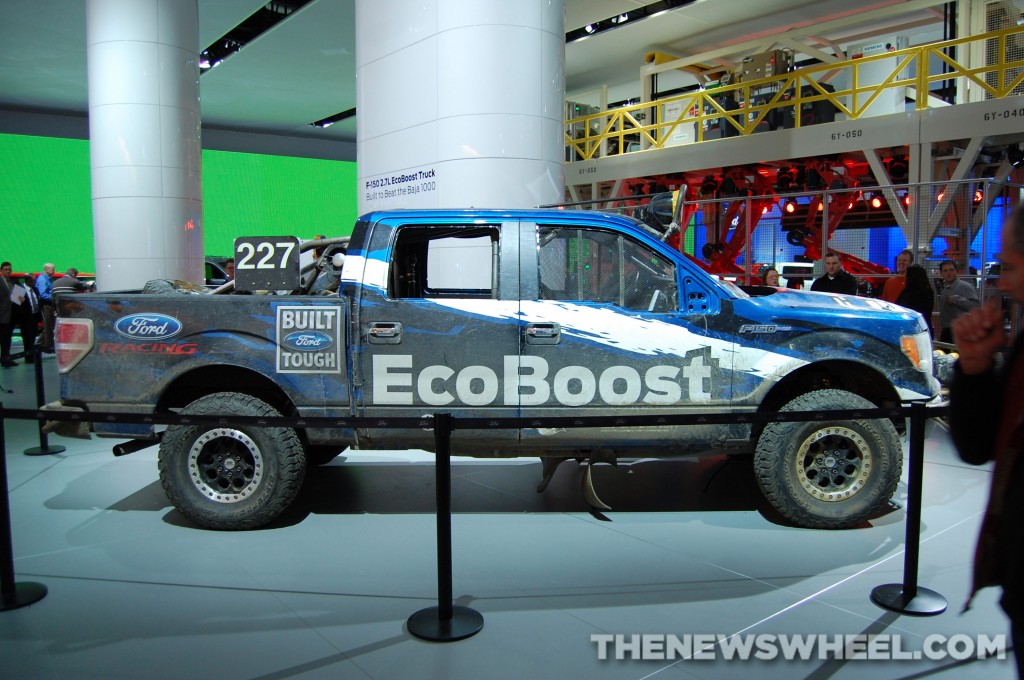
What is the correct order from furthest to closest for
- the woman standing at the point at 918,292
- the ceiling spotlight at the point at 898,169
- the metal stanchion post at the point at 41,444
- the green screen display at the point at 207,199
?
the green screen display at the point at 207,199 → the ceiling spotlight at the point at 898,169 → the woman standing at the point at 918,292 → the metal stanchion post at the point at 41,444

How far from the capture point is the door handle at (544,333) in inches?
199

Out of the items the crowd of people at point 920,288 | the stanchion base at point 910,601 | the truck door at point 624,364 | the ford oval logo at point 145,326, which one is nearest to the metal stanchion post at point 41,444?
the ford oval logo at point 145,326

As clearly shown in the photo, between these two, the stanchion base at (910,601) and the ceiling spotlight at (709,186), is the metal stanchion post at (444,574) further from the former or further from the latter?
the ceiling spotlight at (709,186)

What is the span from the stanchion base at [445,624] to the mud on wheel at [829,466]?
2.31 meters

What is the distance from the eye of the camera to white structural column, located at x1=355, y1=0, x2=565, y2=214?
27.4ft

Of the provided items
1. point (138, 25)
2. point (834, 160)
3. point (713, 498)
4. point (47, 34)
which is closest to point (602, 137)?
point (834, 160)

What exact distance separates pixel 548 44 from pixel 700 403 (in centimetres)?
516

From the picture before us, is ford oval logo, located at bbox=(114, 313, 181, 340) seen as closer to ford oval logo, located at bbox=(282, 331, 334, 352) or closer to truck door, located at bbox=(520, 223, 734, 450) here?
ford oval logo, located at bbox=(282, 331, 334, 352)

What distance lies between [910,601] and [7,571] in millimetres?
4654

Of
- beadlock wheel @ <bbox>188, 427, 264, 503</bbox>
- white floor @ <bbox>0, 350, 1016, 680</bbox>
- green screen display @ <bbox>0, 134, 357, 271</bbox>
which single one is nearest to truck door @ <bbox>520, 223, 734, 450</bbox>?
white floor @ <bbox>0, 350, 1016, 680</bbox>

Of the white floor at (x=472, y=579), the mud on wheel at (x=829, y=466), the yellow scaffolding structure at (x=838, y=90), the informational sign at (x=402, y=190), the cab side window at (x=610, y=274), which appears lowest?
the white floor at (x=472, y=579)

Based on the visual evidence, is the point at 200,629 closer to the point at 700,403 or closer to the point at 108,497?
the point at 108,497

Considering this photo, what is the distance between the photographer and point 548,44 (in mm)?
8586

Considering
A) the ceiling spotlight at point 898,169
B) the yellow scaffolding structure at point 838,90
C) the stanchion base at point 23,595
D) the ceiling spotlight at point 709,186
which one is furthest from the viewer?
the ceiling spotlight at point 709,186
